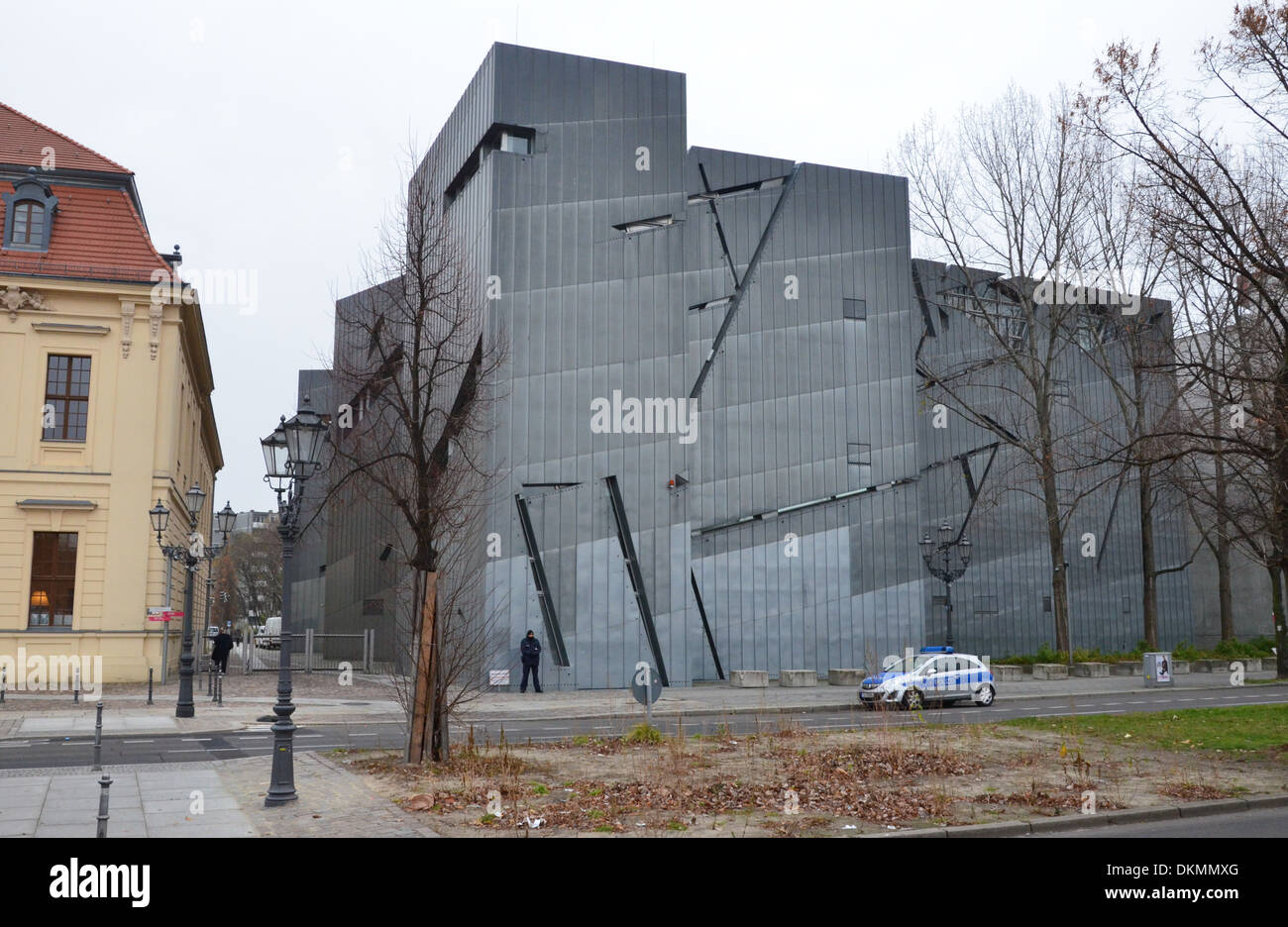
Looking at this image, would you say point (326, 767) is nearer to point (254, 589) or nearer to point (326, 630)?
point (326, 630)

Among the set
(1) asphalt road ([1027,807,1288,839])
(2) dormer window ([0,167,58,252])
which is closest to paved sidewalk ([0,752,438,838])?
(1) asphalt road ([1027,807,1288,839])

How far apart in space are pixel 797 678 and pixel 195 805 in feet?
85.0

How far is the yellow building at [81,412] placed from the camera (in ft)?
103

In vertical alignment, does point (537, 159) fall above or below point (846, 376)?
above

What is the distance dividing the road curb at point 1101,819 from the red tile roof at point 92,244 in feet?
99.7

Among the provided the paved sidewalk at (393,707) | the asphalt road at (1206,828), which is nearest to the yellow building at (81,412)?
the paved sidewalk at (393,707)

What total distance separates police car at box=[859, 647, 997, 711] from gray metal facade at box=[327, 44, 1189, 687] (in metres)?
8.60

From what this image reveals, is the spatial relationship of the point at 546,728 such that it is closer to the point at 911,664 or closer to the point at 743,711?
the point at 743,711

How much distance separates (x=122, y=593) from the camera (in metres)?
32.1

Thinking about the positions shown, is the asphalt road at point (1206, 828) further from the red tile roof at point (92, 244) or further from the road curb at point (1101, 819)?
the red tile roof at point (92, 244)

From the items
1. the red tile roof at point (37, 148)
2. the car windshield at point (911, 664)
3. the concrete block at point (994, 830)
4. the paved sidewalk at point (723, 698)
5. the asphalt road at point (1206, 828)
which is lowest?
the paved sidewalk at point (723, 698)
